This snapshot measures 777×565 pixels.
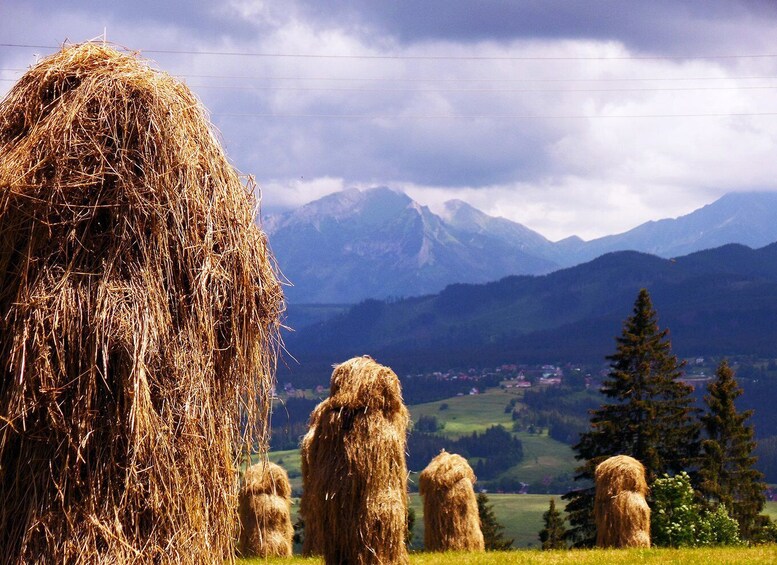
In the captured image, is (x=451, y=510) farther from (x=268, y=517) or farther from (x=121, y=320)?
(x=121, y=320)

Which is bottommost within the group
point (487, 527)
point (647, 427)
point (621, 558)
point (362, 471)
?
point (487, 527)

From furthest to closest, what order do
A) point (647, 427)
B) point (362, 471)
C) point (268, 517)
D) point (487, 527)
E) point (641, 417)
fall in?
point (487, 527) < point (641, 417) < point (647, 427) < point (268, 517) < point (362, 471)

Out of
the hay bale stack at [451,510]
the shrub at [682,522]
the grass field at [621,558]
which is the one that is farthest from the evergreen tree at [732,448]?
the grass field at [621,558]

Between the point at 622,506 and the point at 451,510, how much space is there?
5.10 m

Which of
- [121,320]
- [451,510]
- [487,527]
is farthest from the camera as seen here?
[487,527]

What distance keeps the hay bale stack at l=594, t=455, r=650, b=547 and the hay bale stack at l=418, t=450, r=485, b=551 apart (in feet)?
12.6

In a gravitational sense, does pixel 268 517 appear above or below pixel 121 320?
below

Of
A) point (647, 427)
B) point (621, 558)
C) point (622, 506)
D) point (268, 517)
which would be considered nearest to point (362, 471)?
point (621, 558)

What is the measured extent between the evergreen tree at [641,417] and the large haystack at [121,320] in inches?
1627

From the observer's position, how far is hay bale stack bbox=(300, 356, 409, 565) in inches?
661

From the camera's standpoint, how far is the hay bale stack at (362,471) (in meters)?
16.8

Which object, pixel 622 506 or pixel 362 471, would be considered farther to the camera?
pixel 622 506

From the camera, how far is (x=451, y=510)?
27547 millimetres

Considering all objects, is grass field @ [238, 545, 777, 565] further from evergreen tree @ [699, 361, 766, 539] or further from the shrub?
evergreen tree @ [699, 361, 766, 539]
